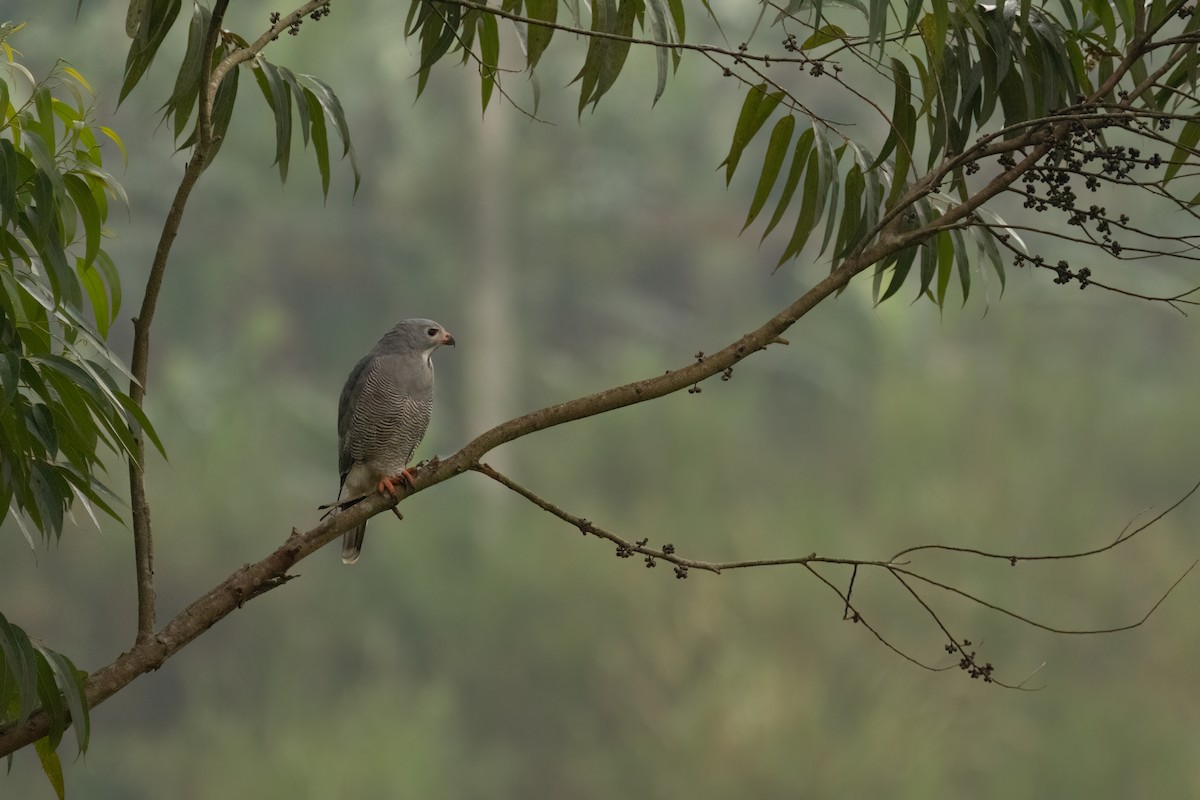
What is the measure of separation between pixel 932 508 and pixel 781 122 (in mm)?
4098

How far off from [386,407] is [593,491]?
3.23 meters

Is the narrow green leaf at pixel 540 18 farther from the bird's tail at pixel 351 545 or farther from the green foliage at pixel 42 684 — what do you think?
the bird's tail at pixel 351 545

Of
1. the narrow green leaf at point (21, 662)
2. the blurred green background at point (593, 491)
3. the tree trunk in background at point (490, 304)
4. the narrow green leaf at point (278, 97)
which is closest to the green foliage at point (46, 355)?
the narrow green leaf at point (21, 662)

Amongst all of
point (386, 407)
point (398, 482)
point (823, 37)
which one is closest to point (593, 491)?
point (386, 407)

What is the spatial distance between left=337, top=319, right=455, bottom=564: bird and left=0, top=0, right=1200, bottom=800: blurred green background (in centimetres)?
289

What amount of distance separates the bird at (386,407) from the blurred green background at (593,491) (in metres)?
2.89

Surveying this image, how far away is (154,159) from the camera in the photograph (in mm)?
5867

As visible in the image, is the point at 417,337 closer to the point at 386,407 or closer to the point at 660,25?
the point at 386,407

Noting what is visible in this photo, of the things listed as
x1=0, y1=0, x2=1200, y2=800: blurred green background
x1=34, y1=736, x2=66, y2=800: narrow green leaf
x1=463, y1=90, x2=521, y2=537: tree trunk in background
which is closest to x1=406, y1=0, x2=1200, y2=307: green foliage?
x1=34, y1=736, x2=66, y2=800: narrow green leaf

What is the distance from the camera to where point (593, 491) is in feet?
18.9

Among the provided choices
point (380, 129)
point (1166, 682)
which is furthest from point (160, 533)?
point (1166, 682)

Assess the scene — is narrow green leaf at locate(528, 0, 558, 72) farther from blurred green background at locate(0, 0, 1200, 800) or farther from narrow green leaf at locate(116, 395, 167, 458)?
blurred green background at locate(0, 0, 1200, 800)

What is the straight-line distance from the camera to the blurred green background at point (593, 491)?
5570mm

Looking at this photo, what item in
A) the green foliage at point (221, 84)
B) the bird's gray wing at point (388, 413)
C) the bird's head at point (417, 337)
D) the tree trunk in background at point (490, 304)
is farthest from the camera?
the tree trunk in background at point (490, 304)
